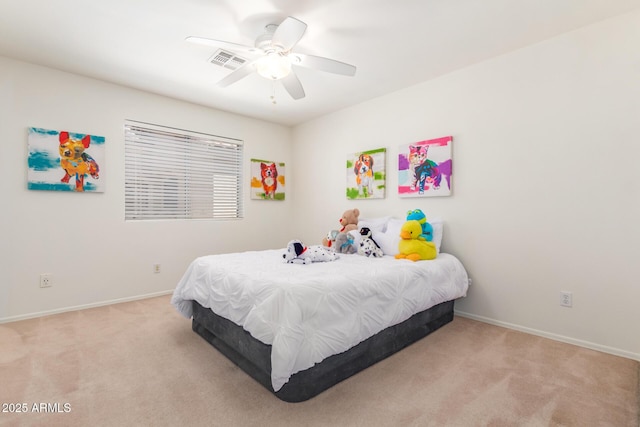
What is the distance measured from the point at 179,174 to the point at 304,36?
2.50m

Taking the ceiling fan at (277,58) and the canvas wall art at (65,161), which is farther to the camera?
the canvas wall art at (65,161)

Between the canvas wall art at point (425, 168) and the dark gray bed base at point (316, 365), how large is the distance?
1.26 m

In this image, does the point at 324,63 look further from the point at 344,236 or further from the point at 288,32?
the point at 344,236

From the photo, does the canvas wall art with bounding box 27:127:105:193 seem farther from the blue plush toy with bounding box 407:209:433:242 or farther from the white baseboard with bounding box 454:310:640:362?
the white baseboard with bounding box 454:310:640:362

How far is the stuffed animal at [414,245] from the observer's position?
2775mm

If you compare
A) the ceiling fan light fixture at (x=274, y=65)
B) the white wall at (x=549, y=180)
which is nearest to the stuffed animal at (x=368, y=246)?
the white wall at (x=549, y=180)

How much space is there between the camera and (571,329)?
2.43 meters

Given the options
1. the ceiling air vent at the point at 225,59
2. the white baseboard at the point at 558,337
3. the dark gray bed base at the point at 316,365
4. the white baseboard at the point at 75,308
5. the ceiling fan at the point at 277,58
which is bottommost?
the white baseboard at the point at 75,308

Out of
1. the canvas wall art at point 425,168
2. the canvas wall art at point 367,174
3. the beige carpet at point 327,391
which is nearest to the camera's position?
the beige carpet at point 327,391

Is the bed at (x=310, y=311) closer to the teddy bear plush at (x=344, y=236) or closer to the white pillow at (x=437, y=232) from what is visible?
the white pillow at (x=437, y=232)

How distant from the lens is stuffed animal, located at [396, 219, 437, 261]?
2.78 m

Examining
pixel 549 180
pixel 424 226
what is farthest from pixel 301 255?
pixel 549 180

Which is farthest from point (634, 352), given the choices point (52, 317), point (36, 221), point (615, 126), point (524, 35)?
point (36, 221)

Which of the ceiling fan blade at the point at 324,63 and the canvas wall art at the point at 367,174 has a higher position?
the ceiling fan blade at the point at 324,63
